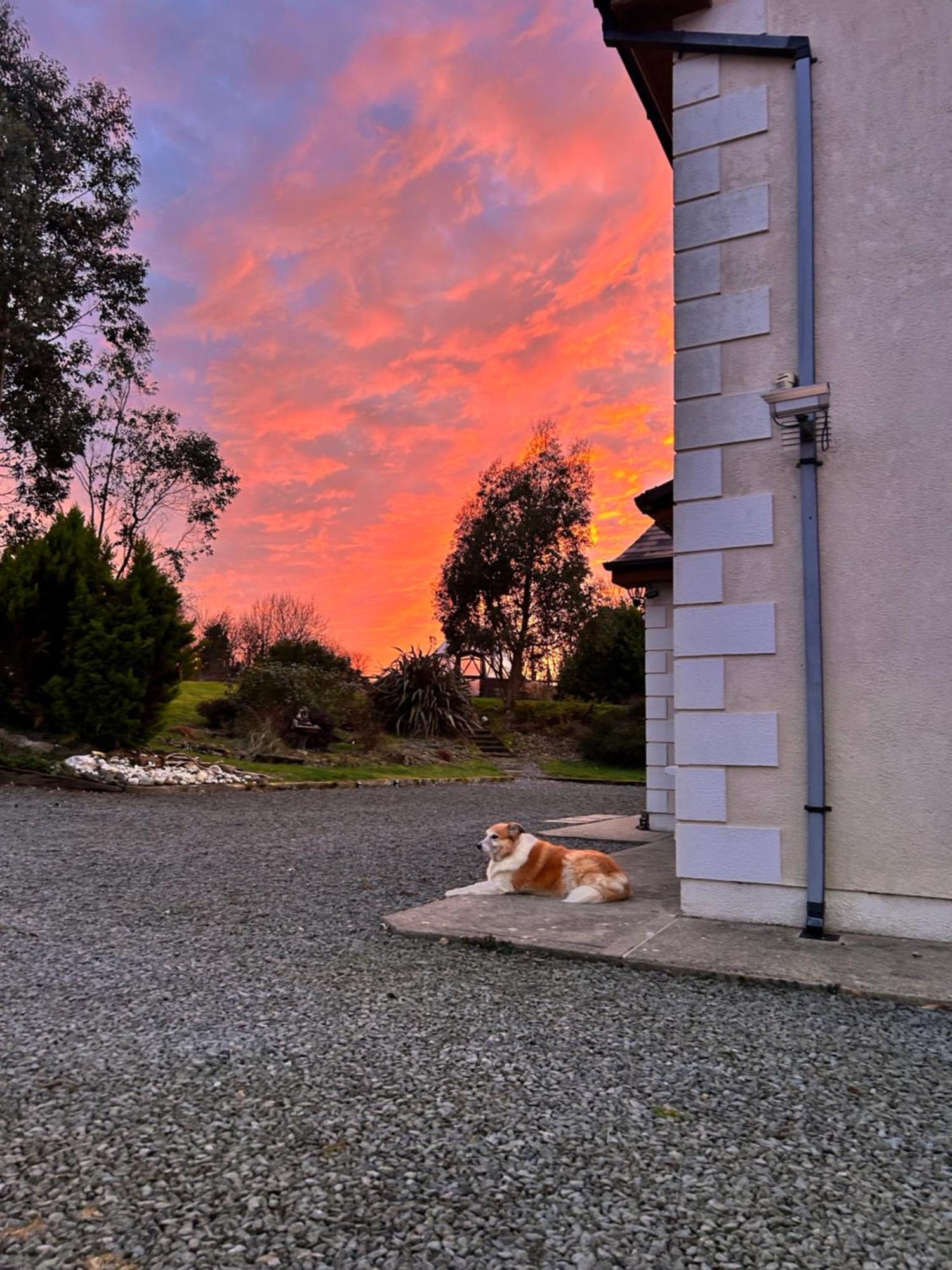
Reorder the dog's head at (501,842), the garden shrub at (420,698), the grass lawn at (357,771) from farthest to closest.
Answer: the garden shrub at (420,698)
the grass lawn at (357,771)
the dog's head at (501,842)

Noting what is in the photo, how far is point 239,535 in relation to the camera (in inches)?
762

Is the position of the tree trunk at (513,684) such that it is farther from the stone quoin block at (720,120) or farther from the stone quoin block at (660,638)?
the stone quoin block at (720,120)

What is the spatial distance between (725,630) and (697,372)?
1.40 meters

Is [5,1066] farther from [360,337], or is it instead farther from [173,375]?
[173,375]

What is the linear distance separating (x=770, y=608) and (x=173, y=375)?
1721 cm

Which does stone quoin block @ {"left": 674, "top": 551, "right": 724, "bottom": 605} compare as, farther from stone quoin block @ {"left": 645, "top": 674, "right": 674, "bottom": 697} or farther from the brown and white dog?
stone quoin block @ {"left": 645, "top": 674, "right": 674, "bottom": 697}

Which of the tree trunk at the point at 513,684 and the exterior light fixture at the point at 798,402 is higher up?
the exterior light fixture at the point at 798,402

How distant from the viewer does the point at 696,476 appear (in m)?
4.06

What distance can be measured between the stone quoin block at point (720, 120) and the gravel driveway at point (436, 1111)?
13.9 ft

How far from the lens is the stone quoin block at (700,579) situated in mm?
3959

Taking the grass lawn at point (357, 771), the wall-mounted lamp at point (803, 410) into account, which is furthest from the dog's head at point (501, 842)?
the grass lawn at point (357, 771)

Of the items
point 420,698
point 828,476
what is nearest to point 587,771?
point 420,698

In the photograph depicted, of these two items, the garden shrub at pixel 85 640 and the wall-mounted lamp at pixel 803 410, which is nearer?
the wall-mounted lamp at pixel 803 410

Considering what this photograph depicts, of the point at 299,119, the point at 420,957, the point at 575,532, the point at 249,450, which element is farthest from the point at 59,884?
the point at 575,532
